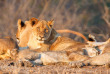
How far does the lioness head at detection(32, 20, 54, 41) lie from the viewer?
6.63m

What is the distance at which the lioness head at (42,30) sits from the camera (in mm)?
6629

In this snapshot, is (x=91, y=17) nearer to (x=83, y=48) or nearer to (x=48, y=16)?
(x=48, y=16)

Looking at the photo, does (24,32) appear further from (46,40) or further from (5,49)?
(5,49)

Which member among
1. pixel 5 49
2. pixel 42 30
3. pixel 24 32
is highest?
pixel 24 32

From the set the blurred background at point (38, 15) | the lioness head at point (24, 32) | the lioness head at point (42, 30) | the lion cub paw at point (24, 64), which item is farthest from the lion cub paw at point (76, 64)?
the blurred background at point (38, 15)

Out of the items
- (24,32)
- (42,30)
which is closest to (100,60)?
(42,30)

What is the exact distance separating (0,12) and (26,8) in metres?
1.85

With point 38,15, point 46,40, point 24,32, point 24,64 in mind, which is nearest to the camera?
point 24,64

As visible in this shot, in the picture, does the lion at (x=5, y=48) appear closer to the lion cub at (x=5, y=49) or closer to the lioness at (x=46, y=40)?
the lion cub at (x=5, y=49)

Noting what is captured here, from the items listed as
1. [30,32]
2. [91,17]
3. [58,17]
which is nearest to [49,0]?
[58,17]

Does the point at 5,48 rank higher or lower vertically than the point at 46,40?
lower

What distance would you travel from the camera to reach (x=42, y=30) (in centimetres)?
669

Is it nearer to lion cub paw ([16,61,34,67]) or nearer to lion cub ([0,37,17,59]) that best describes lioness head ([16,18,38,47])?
lion cub ([0,37,17,59])

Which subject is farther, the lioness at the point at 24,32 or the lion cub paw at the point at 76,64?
the lioness at the point at 24,32
